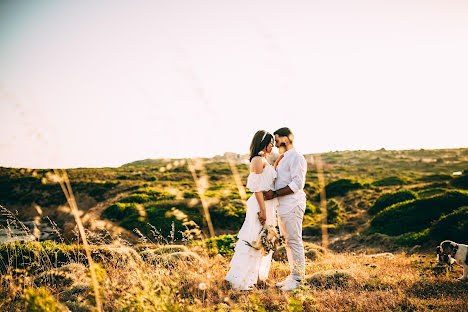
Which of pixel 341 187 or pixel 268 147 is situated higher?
pixel 268 147

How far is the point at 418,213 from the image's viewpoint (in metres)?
11.9

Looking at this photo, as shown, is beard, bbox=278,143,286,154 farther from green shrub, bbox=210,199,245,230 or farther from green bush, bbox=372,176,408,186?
green bush, bbox=372,176,408,186

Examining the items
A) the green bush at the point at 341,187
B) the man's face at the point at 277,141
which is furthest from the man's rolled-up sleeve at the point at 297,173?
the green bush at the point at 341,187

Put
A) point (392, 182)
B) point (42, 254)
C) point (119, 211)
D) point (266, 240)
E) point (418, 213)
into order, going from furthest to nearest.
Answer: point (392, 182), point (119, 211), point (418, 213), point (42, 254), point (266, 240)

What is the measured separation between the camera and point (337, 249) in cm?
1143

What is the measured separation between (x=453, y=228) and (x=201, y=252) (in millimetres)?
8443

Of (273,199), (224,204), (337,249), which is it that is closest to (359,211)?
(337,249)

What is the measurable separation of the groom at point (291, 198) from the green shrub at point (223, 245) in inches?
135

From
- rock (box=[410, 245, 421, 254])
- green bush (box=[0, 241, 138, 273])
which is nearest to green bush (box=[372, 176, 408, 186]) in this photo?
rock (box=[410, 245, 421, 254])

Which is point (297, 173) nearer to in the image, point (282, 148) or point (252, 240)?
point (282, 148)

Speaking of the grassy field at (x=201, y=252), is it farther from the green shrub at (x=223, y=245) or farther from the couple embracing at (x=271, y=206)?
the couple embracing at (x=271, y=206)

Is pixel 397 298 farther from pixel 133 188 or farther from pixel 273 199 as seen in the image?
pixel 133 188

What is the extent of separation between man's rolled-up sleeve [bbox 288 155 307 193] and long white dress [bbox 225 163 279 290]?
418mm

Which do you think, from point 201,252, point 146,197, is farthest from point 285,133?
point 146,197
